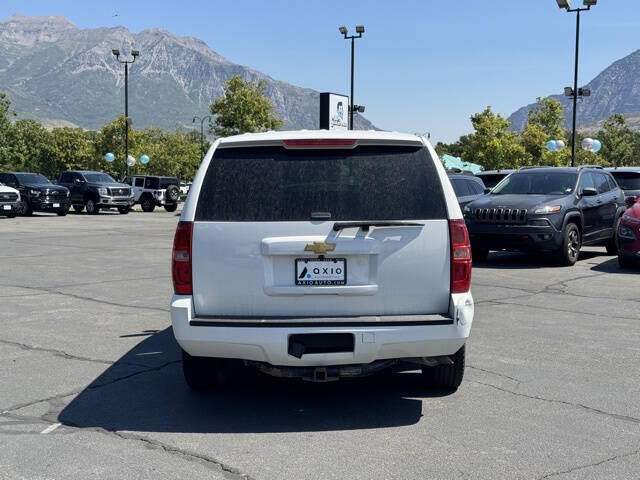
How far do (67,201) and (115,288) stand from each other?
23.1 meters

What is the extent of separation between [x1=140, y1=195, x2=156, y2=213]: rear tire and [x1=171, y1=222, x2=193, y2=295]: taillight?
3526 cm

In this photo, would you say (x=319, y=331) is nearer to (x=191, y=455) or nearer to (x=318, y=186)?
(x=318, y=186)

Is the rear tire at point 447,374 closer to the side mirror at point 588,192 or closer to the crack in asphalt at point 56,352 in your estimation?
the crack in asphalt at point 56,352

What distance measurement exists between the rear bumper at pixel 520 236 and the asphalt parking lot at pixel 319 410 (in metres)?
4.19

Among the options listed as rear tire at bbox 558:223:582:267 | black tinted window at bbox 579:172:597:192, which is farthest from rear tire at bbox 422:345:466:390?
black tinted window at bbox 579:172:597:192

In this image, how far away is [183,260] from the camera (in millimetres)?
4594

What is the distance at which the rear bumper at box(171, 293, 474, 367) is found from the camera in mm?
4402

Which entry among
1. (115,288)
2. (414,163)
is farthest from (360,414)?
(115,288)

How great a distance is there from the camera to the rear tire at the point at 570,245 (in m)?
13.3

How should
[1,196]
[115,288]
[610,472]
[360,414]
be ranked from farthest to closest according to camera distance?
[1,196] < [115,288] < [360,414] < [610,472]

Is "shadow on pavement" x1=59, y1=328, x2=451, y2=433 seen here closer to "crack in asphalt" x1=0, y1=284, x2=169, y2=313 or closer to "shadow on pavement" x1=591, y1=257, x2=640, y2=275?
"crack in asphalt" x1=0, y1=284, x2=169, y2=313

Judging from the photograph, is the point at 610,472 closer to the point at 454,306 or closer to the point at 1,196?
the point at 454,306

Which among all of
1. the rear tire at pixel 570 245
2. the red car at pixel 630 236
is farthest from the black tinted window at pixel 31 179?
the red car at pixel 630 236

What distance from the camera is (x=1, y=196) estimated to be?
28.8m
